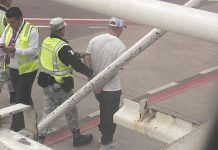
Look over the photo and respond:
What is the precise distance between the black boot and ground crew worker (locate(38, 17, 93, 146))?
40 centimetres

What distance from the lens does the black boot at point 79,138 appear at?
20.6 ft

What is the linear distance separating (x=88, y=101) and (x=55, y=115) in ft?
11.4

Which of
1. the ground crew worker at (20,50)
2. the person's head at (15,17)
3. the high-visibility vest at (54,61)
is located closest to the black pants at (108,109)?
the high-visibility vest at (54,61)

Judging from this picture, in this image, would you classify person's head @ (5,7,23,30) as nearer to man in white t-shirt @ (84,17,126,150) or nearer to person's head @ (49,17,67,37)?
person's head @ (49,17,67,37)

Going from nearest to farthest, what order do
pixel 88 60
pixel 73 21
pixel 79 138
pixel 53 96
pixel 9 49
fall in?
pixel 88 60 < pixel 53 96 < pixel 9 49 < pixel 79 138 < pixel 73 21

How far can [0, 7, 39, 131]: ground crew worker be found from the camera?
19.7 ft

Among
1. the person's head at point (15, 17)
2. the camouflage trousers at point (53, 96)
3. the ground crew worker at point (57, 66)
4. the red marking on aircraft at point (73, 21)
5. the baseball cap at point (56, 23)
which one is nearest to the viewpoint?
the ground crew worker at point (57, 66)

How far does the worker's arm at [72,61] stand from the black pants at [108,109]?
15.9 inches

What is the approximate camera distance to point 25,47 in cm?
607

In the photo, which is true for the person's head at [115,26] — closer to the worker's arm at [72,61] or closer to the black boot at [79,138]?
the worker's arm at [72,61]

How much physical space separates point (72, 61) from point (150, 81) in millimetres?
4046

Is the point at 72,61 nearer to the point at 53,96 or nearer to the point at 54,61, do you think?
the point at 54,61

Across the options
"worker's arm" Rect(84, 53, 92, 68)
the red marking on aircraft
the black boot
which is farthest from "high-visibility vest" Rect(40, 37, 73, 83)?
the red marking on aircraft

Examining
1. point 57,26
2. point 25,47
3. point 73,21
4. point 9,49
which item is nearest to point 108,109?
point 57,26
